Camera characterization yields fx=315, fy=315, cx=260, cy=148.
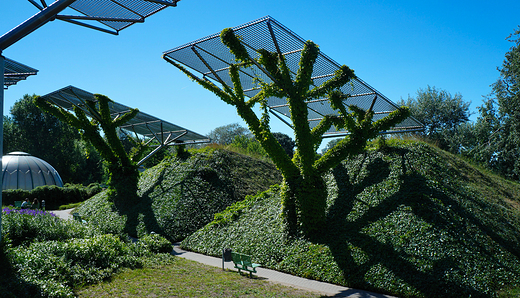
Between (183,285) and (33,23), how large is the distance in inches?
276

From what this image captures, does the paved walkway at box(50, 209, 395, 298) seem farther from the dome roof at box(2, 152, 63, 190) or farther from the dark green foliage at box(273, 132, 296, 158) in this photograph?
the dark green foliage at box(273, 132, 296, 158)

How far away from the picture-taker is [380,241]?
9633 mm

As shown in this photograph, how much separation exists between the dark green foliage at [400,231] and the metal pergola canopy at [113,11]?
828 centimetres

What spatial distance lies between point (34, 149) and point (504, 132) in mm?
63611

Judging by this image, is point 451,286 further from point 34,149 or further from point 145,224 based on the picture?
point 34,149

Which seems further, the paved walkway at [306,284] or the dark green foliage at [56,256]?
the paved walkway at [306,284]

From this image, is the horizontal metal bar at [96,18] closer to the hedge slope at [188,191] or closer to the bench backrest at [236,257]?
the bench backrest at [236,257]

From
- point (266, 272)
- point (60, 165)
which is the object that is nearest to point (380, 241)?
point (266, 272)

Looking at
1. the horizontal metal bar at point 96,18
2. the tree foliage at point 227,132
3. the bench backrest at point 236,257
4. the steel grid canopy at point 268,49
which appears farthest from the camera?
the tree foliage at point 227,132

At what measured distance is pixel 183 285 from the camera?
815 centimetres

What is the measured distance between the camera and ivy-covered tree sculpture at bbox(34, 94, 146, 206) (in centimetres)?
1931

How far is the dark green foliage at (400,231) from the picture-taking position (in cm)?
823

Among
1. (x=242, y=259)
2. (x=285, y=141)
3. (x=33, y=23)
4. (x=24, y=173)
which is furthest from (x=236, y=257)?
(x=285, y=141)

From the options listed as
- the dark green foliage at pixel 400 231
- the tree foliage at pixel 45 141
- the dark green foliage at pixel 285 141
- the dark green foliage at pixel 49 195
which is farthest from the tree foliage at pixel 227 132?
the dark green foliage at pixel 400 231
